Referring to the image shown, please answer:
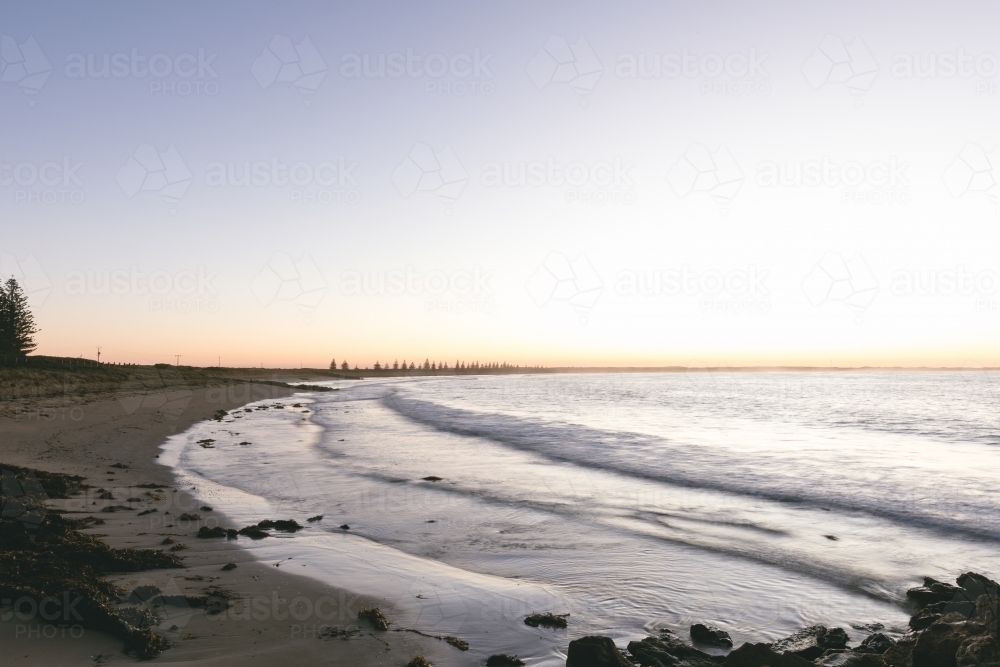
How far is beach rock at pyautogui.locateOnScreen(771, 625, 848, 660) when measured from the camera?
18.6 ft

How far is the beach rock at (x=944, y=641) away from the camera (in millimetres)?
4812

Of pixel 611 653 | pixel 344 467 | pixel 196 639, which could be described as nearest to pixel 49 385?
pixel 344 467

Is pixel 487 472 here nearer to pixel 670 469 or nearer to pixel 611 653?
pixel 670 469

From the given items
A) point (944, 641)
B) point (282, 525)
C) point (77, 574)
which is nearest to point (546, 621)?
point (944, 641)

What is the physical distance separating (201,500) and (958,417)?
1721 inches

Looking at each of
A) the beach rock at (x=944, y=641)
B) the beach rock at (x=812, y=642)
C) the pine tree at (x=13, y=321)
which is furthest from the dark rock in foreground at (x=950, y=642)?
the pine tree at (x=13, y=321)

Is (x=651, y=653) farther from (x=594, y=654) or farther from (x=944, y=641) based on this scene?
(x=944, y=641)

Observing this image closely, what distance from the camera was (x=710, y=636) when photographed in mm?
6012

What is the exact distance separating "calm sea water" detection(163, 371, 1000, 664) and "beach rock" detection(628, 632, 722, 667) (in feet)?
2.14

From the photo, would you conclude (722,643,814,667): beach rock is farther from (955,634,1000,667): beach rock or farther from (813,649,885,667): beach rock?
(955,634,1000,667): beach rock

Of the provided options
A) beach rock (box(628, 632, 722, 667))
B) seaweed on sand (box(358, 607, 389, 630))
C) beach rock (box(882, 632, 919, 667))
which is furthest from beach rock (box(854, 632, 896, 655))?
seaweed on sand (box(358, 607, 389, 630))

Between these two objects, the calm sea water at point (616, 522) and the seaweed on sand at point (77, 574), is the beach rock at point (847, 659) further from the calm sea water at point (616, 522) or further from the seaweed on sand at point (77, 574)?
the seaweed on sand at point (77, 574)

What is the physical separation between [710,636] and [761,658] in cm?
125

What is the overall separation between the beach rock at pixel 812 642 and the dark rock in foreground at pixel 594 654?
1.93 m
